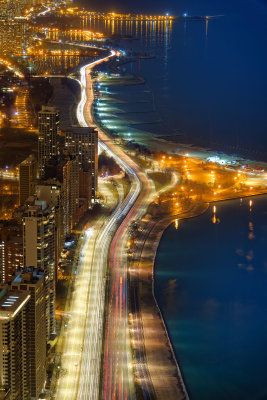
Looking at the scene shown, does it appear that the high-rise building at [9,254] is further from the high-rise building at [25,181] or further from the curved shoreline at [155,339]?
the high-rise building at [25,181]

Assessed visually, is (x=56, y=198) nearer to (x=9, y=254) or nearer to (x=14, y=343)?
(x=9, y=254)

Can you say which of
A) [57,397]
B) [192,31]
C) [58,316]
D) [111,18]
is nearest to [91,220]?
[58,316]

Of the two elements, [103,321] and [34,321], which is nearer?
[34,321]

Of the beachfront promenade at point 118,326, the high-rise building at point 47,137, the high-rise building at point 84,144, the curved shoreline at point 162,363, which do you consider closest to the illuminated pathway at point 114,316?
the beachfront promenade at point 118,326

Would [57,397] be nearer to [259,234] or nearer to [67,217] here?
[67,217]

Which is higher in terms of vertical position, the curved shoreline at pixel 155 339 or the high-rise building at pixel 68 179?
the high-rise building at pixel 68 179

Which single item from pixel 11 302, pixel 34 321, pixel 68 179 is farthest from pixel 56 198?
pixel 11 302

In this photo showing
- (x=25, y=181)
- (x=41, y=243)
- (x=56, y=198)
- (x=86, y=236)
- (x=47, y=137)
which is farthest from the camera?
(x=47, y=137)

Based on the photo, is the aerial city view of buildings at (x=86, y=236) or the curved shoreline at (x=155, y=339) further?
the curved shoreline at (x=155, y=339)
